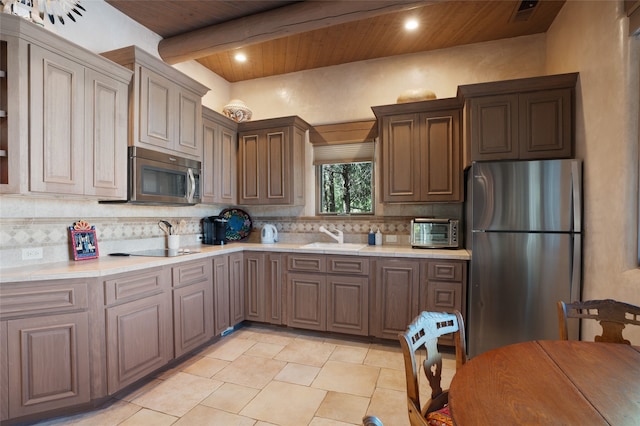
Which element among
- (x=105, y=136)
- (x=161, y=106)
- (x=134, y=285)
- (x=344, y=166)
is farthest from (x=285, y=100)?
(x=134, y=285)

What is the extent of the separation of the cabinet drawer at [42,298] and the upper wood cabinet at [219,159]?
60.1 inches

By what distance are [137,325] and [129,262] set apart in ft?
1.48

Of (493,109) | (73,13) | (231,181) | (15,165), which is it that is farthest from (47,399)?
(493,109)

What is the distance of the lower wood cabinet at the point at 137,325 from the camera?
2.00 m

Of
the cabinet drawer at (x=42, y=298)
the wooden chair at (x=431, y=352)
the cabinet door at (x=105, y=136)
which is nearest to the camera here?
the wooden chair at (x=431, y=352)

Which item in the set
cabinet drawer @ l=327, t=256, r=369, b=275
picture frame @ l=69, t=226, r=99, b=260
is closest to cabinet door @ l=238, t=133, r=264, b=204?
cabinet drawer @ l=327, t=256, r=369, b=275

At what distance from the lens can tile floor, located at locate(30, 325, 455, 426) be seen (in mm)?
1904

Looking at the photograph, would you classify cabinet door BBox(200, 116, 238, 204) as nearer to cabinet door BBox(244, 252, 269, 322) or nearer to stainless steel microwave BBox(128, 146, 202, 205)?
stainless steel microwave BBox(128, 146, 202, 205)

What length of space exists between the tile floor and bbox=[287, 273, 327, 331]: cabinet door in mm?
204

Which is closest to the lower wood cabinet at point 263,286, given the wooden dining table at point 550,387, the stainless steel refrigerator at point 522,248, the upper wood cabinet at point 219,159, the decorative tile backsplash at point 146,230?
the decorative tile backsplash at point 146,230

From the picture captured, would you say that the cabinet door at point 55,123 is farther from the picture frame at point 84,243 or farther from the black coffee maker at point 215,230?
the black coffee maker at point 215,230

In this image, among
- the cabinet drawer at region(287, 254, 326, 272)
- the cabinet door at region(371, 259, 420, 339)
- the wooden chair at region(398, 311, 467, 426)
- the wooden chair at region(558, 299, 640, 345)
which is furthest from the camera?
the cabinet drawer at region(287, 254, 326, 272)

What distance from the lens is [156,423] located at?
1846mm

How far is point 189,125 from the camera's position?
2977mm
